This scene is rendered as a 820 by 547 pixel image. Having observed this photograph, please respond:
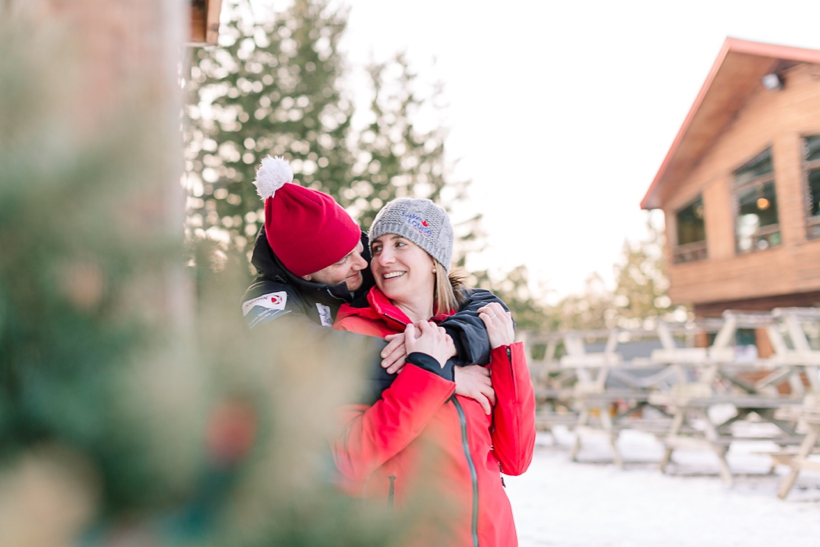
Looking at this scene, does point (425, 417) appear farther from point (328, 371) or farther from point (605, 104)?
point (605, 104)

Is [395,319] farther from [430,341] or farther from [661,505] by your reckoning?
[661,505]

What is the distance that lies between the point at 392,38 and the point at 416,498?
54.0ft

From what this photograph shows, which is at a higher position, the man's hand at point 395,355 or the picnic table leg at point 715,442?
the man's hand at point 395,355

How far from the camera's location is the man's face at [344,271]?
203cm

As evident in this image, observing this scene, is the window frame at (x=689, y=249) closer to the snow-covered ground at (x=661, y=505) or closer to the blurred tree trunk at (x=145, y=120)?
the snow-covered ground at (x=661, y=505)

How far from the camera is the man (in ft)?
6.02

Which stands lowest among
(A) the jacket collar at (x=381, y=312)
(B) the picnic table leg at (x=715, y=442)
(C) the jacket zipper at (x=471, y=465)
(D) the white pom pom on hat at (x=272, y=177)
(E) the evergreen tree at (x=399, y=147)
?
(B) the picnic table leg at (x=715, y=442)

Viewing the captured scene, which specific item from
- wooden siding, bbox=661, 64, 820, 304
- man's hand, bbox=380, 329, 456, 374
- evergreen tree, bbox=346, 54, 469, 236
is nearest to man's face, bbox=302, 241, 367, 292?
man's hand, bbox=380, 329, 456, 374

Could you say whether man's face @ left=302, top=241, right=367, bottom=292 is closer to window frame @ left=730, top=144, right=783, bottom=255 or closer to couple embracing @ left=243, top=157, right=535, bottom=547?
couple embracing @ left=243, top=157, right=535, bottom=547

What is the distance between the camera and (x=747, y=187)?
16.0 meters

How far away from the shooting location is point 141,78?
0.33 metres

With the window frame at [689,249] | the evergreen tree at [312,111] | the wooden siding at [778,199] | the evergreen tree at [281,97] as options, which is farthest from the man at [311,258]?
the window frame at [689,249]

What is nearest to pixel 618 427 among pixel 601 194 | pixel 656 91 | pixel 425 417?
pixel 425 417

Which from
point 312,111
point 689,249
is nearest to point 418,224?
point 312,111
